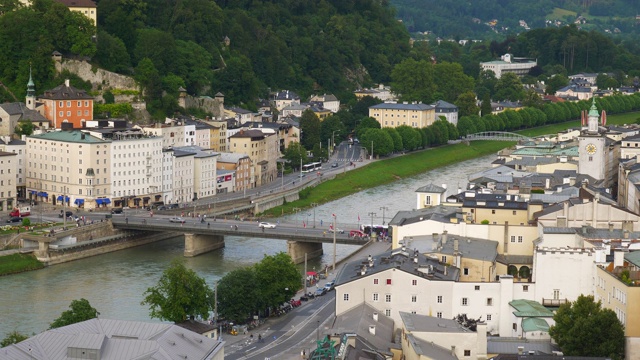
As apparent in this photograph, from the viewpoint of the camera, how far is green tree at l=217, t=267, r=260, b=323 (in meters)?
46.3

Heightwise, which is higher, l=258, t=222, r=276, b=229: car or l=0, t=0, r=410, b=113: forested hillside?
l=0, t=0, r=410, b=113: forested hillside

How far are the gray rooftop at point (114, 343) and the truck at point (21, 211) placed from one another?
30578 mm

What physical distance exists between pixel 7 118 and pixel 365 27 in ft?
191

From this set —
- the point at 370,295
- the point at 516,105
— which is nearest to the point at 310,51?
the point at 516,105

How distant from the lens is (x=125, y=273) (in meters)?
56.8

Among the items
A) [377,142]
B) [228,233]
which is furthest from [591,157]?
[377,142]

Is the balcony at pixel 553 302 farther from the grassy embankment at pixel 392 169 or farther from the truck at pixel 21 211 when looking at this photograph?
the grassy embankment at pixel 392 169

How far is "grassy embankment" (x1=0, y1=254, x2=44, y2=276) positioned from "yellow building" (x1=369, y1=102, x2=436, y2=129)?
47.3 meters

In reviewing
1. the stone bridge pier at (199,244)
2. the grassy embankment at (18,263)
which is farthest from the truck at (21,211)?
the stone bridge pier at (199,244)

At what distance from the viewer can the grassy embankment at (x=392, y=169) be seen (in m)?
77.2

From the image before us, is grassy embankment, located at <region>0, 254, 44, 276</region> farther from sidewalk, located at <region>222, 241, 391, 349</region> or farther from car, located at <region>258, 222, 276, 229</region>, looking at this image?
sidewalk, located at <region>222, 241, 391, 349</region>

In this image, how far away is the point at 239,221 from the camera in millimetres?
66000

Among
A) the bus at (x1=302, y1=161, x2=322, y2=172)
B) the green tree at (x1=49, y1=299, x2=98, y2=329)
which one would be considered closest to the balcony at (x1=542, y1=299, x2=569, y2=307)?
the green tree at (x1=49, y1=299, x2=98, y2=329)

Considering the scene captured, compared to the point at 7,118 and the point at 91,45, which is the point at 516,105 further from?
the point at 7,118
